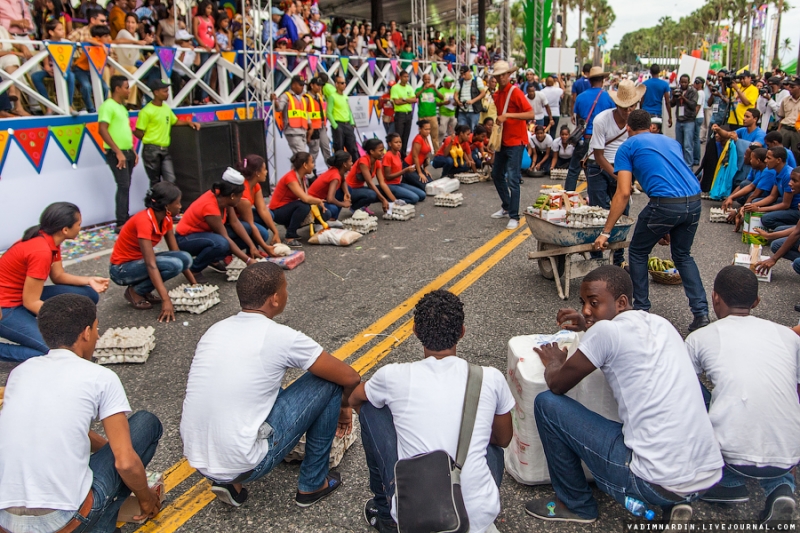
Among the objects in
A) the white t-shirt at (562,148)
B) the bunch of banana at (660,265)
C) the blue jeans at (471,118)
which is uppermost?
the blue jeans at (471,118)

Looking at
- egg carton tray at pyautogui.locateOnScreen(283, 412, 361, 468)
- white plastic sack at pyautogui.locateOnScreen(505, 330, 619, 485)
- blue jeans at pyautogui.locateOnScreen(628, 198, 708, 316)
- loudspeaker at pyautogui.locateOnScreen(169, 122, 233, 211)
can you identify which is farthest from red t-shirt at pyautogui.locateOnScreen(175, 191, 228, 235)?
white plastic sack at pyautogui.locateOnScreen(505, 330, 619, 485)

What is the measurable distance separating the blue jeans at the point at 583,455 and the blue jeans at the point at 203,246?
14.8ft

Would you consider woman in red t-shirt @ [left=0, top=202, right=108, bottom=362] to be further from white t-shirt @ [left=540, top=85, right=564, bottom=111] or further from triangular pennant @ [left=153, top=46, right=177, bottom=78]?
white t-shirt @ [left=540, top=85, right=564, bottom=111]

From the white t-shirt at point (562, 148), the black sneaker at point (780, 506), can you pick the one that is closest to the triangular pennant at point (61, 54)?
the white t-shirt at point (562, 148)

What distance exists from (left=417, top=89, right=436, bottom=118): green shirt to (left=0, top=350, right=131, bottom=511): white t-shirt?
536 inches

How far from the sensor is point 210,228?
6.96 meters

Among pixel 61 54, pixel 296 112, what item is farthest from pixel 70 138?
pixel 296 112

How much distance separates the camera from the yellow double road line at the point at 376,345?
129 inches

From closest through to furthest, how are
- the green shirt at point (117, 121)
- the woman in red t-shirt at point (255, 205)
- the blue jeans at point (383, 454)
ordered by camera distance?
the blue jeans at point (383, 454) → the woman in red t-shirt at point (255, 205) → the green shirt at point (117, 121)

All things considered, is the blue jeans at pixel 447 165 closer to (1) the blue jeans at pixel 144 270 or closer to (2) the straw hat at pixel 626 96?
(2) the straw hat at pixel 626 96

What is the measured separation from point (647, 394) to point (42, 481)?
256cm

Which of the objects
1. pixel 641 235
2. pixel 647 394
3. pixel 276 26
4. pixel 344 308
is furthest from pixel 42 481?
pixel 276 26

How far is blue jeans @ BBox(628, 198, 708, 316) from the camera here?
5254 mm

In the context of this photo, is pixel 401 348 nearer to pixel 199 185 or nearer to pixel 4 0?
pixel 199 185
